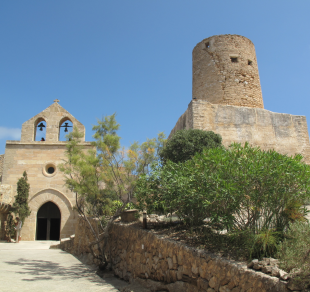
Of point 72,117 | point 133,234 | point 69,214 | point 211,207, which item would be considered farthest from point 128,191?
point 72,117

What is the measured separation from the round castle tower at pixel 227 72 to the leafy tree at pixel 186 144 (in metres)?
3.56

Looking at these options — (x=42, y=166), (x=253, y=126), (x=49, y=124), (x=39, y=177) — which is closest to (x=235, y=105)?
(x=253, y=126)

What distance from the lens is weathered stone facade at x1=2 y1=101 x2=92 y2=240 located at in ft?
46.9

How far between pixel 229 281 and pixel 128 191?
15.5ft

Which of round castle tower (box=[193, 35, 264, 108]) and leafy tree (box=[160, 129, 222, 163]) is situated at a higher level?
round castle tower (box=[193, 35, 264, 108])

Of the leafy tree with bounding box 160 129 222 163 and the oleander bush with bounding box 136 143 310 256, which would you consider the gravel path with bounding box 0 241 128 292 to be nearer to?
the oleander bush with bounding box 136 143 310 256

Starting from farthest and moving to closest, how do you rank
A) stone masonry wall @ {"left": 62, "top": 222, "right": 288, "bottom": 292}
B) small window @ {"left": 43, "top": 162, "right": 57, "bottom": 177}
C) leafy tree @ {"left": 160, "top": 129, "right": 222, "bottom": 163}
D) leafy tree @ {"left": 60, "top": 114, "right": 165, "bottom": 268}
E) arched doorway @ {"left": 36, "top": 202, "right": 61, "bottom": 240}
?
1. arched doorway @ {"left": 36, "top": 202, "right": 61, "bottom": 240}
2. small window @ {"left": 43, "top": 162, "right": 57, "bottom": 177}
3. leafy tree @ {"left": 160, "top": 129, "right": 222, "bottom": 163}
4. leafy tree @ {"left": 60, "top": 114, "right": 165, "bottom": 268}
5. stone masonry wall @ {"left": 62, "top": 222, "right": 288, "bottom": 292}

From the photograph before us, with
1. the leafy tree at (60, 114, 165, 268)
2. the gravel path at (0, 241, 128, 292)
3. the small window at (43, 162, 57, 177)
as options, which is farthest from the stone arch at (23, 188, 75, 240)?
the leafy tree at (60, 114, 165, 268)

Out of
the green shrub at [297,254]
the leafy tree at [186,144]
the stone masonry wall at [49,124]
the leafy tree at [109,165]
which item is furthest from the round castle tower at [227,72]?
the green shrub at [297,254]

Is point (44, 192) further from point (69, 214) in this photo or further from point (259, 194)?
point (259, 194)

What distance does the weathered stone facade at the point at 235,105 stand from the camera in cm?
1191

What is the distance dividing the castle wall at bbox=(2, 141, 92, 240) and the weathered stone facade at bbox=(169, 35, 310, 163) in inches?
245

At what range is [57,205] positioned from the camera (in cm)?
1451

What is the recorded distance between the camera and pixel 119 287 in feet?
20.7
